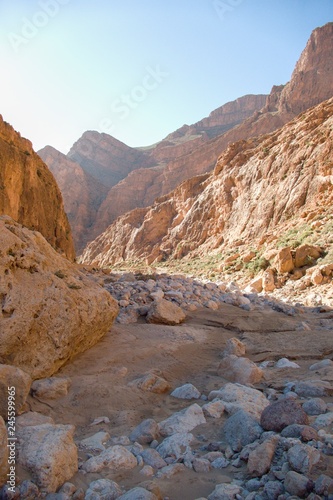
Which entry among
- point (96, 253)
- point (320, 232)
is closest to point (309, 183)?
point (320, 232)

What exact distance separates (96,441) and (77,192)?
2915 inches

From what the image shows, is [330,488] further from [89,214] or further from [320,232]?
[89,214]

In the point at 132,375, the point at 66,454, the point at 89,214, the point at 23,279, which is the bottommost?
the point at 132,375

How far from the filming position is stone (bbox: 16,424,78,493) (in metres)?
1.87

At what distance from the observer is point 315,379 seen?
127 inches

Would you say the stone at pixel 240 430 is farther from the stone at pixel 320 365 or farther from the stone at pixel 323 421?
the stone at pixel 320 365

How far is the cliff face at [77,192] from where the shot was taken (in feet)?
224

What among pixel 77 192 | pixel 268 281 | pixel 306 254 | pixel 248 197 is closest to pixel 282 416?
pixel 268 281

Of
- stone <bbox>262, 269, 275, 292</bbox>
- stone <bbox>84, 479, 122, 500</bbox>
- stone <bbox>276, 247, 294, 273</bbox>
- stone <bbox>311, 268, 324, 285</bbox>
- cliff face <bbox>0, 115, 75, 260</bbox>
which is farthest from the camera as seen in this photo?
cliff face <bbox>0, 115, 75, 260</bbox>

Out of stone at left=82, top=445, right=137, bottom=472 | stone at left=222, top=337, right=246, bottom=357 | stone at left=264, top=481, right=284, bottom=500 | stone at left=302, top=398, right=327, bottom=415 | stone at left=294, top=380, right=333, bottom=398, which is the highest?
stone at left=82, top=445, right=137, bottom=472

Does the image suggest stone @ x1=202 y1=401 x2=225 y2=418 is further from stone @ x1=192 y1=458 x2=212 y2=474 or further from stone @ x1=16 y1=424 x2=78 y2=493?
stone @ x1=16 y1=424 x2=78 y2=493

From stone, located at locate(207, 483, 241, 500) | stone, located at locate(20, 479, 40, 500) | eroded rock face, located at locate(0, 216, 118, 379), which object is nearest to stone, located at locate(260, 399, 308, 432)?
stone, located at locate(207, 483, 241, 500)

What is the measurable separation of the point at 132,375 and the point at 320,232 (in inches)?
545

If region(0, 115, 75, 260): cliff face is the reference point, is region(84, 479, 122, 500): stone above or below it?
below
